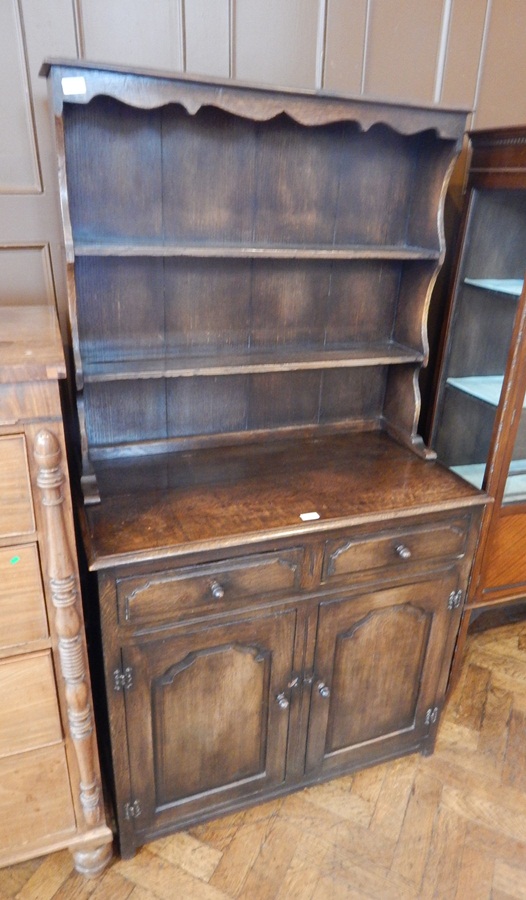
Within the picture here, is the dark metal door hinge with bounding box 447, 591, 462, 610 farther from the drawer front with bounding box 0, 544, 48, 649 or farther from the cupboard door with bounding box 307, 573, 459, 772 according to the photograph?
the drawer front with bounding box 0, 544, 48, 649

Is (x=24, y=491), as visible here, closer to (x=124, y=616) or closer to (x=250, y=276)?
(x=124, y=616)

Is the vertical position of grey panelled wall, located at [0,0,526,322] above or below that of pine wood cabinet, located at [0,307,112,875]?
above

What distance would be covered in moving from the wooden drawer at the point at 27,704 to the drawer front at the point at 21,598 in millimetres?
60

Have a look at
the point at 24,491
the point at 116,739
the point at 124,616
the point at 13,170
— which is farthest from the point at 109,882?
the point at 13,170

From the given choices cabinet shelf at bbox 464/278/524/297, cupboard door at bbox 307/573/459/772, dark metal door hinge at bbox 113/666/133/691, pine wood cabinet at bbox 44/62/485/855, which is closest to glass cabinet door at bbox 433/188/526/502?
cabinet shelf at bbox 464/278/524/297

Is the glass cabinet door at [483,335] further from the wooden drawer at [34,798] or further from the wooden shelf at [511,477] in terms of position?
the wooden drawer at [34,798]

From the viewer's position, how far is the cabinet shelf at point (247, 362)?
1.59 meters

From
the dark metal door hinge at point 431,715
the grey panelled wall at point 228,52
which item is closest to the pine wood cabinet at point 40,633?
the grey panelled wall at point 228,52

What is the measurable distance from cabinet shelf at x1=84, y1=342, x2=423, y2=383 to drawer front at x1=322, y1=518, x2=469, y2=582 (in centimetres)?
48

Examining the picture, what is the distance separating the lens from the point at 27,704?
138 centimetres

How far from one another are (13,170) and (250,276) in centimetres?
65

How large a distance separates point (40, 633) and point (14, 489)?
0.34m

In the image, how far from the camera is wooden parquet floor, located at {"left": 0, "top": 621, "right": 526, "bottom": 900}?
161 centimetres

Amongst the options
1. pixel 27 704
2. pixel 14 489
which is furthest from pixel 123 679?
pixel 14 489
